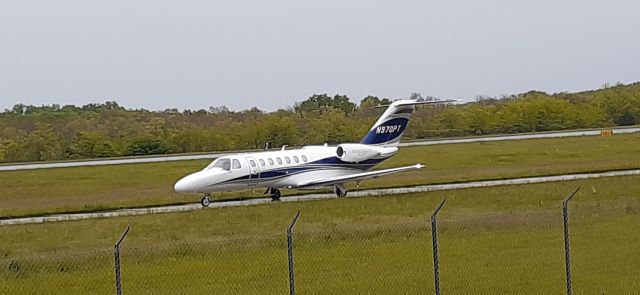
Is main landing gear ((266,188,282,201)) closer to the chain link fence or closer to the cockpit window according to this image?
the cockpit window

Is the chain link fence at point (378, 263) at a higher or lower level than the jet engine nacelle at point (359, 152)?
lower

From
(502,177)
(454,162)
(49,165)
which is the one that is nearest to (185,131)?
(49,165)

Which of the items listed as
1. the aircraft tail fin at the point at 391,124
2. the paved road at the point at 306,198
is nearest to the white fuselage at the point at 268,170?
the paved road at the point at 306,198

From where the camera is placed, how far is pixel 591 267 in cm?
1903

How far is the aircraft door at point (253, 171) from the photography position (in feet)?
125

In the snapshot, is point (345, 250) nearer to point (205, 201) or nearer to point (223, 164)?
point (205, 201)

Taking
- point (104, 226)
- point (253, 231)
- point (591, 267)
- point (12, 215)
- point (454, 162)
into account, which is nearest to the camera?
point (591, 267)

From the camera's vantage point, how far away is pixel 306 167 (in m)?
40.0

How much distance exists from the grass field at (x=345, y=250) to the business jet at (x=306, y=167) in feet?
10.7

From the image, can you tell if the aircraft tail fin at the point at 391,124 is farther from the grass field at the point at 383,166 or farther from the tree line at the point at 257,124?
the tree line at the point at 257,124

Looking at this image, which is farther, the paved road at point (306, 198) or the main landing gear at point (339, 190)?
the main landing gear at point (339, 190)

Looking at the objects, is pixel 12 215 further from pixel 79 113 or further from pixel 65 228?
pixel 79 113

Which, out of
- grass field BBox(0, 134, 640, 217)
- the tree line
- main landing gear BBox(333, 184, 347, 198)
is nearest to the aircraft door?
grass field BBox(0, 134, 640, 217)

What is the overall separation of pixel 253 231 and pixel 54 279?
29.3 feet
